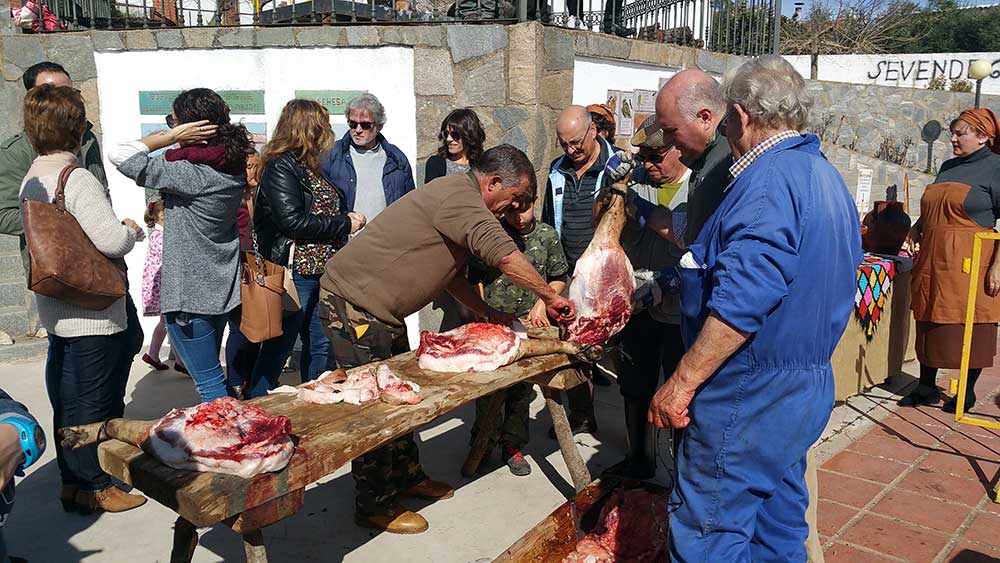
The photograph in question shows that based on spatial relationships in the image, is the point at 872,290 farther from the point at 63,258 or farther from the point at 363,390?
the point at 63,258

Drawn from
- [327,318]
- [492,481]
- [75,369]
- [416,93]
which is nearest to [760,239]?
[327,318]

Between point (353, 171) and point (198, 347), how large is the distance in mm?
1939

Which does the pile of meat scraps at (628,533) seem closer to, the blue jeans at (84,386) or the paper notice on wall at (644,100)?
the blue jeans at (84,386)

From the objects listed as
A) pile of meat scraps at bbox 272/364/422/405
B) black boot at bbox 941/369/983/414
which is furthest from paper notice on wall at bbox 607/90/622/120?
pile of meat scraps at bbox 272/364/422/405

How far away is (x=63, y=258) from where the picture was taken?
3.49m

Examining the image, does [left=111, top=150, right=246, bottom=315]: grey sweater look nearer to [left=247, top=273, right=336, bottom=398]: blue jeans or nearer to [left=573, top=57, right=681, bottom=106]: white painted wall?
[left=247, top=273, right=336, bottom=398]: blue jeans

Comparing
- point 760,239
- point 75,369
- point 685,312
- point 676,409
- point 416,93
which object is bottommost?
point 75,369

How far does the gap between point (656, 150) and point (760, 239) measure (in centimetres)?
165

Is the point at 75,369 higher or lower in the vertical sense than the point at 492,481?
higher

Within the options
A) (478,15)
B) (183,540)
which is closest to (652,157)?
(183,540)

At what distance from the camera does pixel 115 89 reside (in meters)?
6.92

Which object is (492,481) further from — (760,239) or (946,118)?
(946,118)

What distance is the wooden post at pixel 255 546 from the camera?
2.65m

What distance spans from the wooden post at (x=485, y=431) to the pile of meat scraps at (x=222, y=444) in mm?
1908
